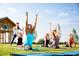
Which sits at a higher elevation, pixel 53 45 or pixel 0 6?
pixel 0 6

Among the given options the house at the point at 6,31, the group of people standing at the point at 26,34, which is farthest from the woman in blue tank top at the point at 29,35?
the house at the point at 6,31

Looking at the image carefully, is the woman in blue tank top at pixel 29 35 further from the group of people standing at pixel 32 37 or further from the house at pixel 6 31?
the house at pixel 6 31

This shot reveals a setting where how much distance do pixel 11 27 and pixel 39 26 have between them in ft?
0.67

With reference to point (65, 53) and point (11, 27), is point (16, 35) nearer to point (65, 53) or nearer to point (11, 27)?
point (11, 27)

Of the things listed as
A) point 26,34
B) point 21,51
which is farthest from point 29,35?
point 21,51

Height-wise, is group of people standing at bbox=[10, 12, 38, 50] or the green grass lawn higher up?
group of people standing at bbox=[10, 12, 38, 50]

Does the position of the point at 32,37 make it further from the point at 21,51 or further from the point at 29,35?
the point at 21,51

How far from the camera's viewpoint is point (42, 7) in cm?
169

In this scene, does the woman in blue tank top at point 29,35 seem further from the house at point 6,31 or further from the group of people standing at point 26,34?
the house at point 6,31

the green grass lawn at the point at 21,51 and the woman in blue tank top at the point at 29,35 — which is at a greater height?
the woman in blue tank top at the point at 29,35

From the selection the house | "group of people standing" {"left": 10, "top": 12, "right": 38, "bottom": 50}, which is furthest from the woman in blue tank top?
the house

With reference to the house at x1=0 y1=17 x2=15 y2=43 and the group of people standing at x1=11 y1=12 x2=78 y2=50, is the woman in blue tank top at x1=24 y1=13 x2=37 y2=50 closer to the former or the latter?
the group of people standing at x1=11 y1=12 x2=78 y2=50

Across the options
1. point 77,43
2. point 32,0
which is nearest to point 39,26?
point 32,0

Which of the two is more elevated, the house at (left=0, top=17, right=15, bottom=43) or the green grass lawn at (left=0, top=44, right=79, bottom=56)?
the house at (left=0, top=17, right=15, bottom=43)
